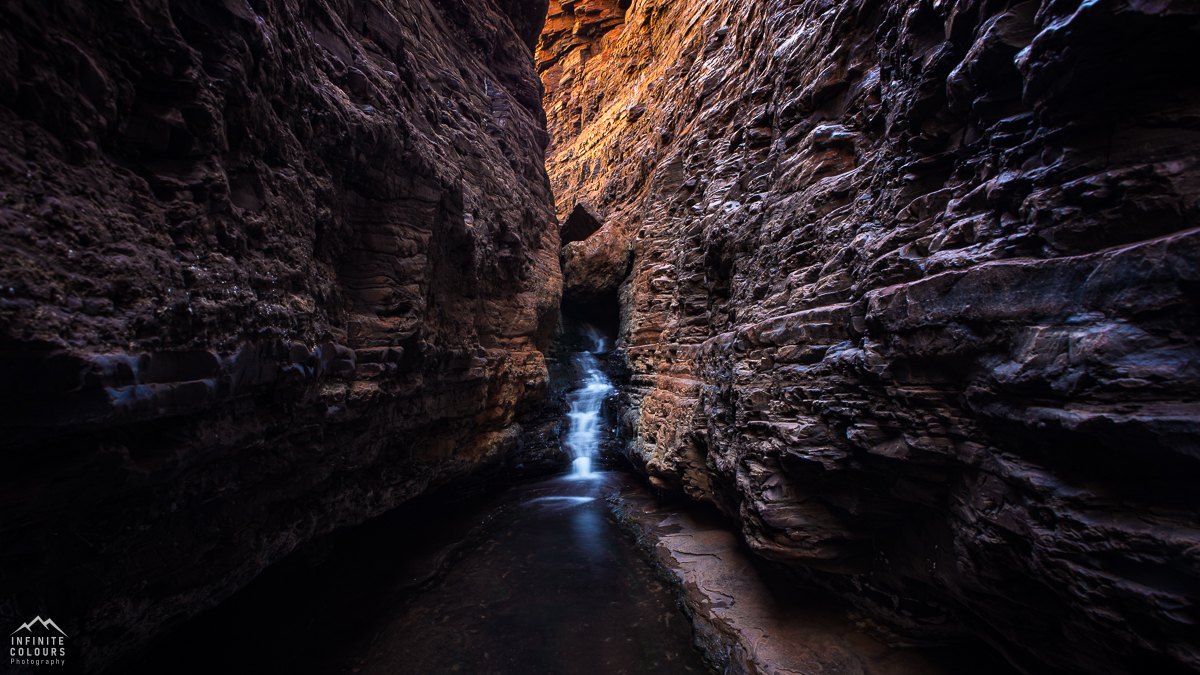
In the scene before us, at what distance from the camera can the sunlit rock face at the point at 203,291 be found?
Answer: 212 centimetres

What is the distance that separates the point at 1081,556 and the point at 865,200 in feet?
11.1

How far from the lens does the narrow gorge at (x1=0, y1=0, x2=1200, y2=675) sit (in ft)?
7.25

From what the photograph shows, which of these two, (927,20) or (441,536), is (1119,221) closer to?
(927,20)

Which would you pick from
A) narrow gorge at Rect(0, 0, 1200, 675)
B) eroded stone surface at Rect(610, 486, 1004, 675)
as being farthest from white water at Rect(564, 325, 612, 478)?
eroded stone surface at Rect(610, 486, 1004, 675)

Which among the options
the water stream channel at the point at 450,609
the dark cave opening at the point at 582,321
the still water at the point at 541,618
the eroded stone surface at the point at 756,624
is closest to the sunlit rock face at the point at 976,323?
the eroded stone surface at the point at 756,624

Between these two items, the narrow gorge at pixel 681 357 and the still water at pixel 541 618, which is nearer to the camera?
the narrow gorge at pixel 681 357

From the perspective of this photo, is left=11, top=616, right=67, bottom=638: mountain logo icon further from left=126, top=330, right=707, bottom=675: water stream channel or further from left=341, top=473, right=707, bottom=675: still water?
left=341, top=473, right=707, bottom=675: still water

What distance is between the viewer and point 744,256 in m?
6.63

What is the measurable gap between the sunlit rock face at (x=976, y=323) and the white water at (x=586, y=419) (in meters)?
6.03

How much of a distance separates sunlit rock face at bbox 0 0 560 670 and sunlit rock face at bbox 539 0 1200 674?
16.1ft

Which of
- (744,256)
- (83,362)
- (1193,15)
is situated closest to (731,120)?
(744,256)
